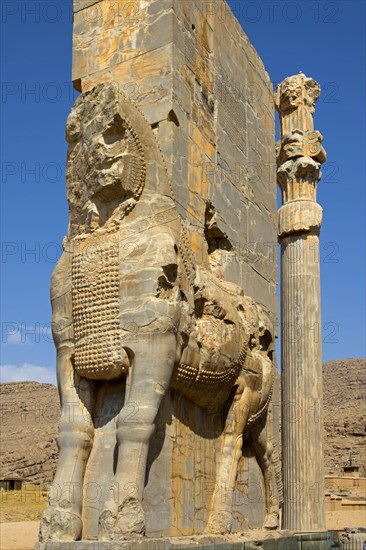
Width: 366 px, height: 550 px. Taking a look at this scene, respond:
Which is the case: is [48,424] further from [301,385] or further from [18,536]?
[301,385]

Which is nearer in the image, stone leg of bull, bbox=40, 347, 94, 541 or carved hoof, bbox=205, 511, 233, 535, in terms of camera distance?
stone leg of bull, bbox=40, 347, 94, 541

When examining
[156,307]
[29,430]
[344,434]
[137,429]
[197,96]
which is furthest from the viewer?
[29,430]

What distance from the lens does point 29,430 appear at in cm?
6938

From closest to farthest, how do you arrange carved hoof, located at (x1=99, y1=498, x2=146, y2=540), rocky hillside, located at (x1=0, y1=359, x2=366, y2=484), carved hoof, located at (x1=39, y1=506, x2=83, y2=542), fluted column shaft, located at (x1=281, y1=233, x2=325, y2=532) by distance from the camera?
carved hoof, located at (x1=99, y1=498, x2=146, y2=540) < carved hoof, located at (x1=39, y1=506, x2=83, y2=542) < fluted column shaft, located at (x1=281, y1=233, x2=325, y2=532) < rocky hillside, located at (x1=0, y1=359, x2=366, y2=484)

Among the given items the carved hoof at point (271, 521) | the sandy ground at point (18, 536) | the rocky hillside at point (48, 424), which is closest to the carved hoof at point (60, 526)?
the carved hoof at point (271, 521)

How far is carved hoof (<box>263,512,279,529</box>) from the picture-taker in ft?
23.3

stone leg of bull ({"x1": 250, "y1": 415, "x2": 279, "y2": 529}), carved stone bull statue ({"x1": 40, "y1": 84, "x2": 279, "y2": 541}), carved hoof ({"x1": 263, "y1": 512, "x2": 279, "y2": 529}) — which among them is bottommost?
carved hoof ({"x1": 263, "y1": 512, "x2": 279, "y2": 529})

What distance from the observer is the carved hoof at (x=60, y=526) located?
204 inches

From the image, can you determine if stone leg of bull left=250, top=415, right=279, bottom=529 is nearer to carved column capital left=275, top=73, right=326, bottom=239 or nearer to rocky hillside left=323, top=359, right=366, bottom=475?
carved column capital left=275, top=73, right=326, bottom=239

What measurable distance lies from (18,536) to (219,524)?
14.5 metres

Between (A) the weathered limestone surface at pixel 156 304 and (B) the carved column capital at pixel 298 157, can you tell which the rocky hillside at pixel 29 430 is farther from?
(A) the weathered limestone surface at pixel 156 304

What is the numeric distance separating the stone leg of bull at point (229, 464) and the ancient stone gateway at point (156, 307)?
12 mm

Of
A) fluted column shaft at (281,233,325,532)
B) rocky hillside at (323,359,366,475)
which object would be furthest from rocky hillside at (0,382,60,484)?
fluted column shaft at (281,233,325,532)

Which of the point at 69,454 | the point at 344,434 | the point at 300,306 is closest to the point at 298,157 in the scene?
the point at 300,306
